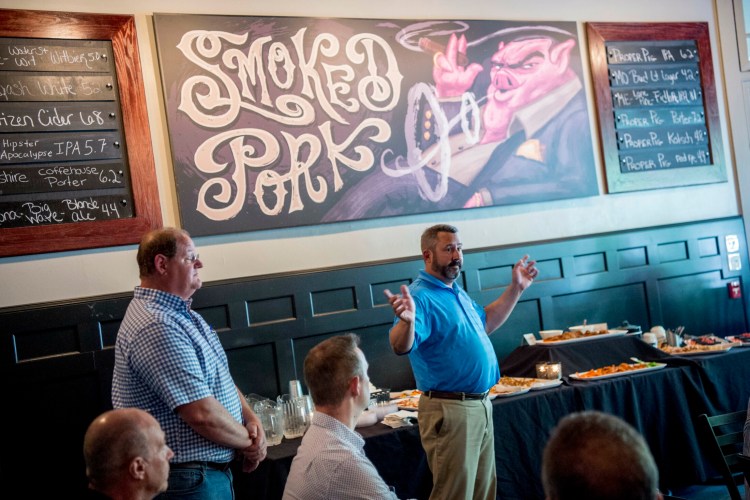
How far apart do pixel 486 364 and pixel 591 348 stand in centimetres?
160

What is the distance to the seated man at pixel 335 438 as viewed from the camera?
2498 millimetres

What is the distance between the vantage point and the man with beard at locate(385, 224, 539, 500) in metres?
3.77

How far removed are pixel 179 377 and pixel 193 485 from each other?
0.38 metres

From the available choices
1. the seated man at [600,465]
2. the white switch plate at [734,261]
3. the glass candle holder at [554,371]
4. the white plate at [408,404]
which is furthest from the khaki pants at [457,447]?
the white switch plate at [734,261]

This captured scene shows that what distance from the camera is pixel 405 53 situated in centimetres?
535

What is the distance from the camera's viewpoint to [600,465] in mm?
1462

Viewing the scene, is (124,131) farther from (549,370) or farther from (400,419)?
(549,370)

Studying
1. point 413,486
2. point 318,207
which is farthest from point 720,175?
point 413,486

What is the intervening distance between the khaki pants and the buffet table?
375mm

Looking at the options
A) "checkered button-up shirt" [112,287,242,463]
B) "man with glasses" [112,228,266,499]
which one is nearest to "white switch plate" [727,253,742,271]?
"man with glasses" [112,228,266,499]

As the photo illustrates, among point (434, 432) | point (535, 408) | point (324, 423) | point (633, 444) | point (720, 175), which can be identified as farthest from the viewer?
point (720, 175)

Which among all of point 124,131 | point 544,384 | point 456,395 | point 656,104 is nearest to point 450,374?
point 456,395

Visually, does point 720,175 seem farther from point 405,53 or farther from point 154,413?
point 154,413

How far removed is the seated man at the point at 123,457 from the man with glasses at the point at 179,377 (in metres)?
0.61
